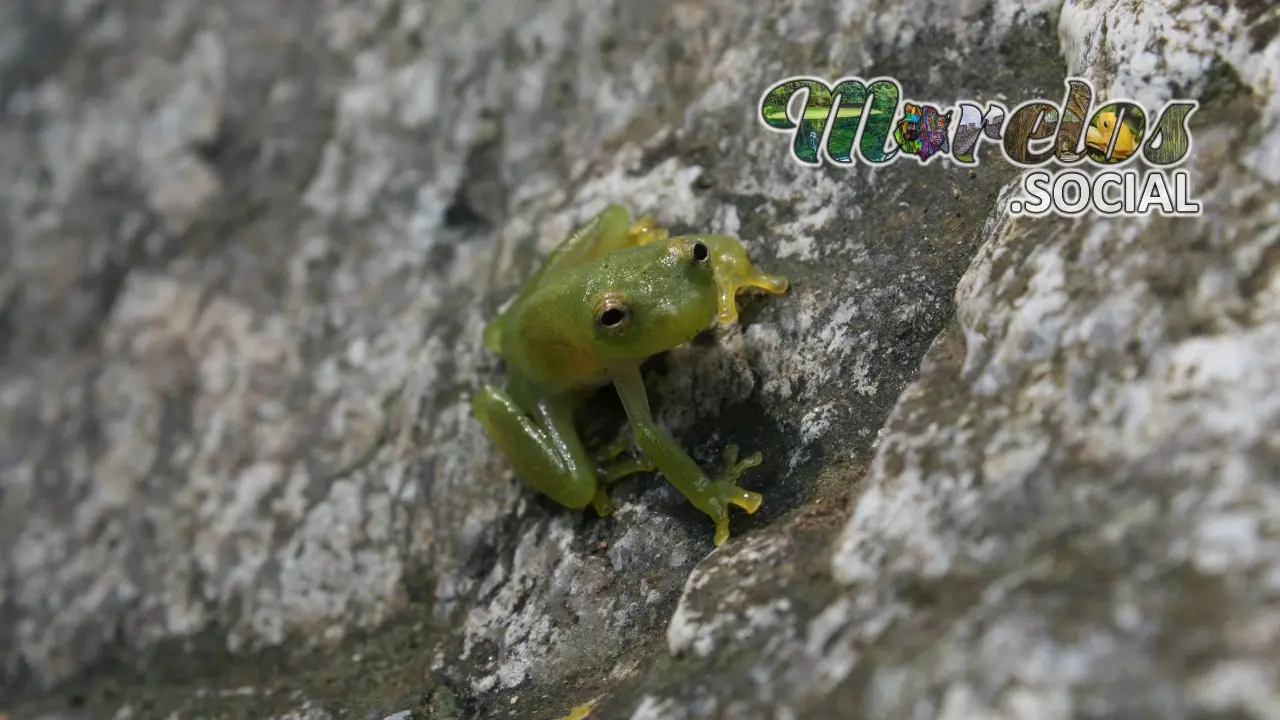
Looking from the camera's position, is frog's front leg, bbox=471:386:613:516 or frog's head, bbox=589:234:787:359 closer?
frog's head, bbox=589:234:787:359

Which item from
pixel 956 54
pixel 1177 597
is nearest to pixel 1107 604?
pixel 1177 597

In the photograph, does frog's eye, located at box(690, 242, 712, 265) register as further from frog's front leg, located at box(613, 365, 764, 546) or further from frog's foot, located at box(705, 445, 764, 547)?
frog's foot, located at box(705, 445, 764, 547)

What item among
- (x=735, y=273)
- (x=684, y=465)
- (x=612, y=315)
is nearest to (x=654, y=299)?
(x=612, y=315)

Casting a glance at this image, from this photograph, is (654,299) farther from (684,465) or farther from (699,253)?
(684,465)

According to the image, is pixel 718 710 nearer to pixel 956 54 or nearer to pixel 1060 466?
pixel 1060 466

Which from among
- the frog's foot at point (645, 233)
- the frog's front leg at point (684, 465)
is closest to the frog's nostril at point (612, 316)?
the frog's front leg at point (684, 465)

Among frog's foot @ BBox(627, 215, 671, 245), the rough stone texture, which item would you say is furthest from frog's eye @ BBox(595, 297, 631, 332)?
frog's foot @ BBox(627, 215, 671, 245)

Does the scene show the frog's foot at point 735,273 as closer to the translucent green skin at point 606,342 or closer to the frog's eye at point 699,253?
the translucent green skin at point 606,342
